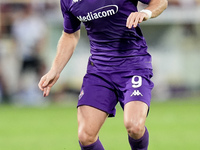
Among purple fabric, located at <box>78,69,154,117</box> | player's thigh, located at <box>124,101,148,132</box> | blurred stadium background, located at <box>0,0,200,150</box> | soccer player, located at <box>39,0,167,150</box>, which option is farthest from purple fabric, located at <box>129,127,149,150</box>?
blurred stadium background, located at <box>0,0,200,150</box>

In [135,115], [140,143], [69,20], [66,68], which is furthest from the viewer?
[66,68]

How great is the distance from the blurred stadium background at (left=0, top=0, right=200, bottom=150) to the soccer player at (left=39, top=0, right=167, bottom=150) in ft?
19.0

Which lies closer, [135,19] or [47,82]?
[135,19]

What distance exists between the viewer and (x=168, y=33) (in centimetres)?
1958

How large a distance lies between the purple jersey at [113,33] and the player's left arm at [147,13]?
0.38m

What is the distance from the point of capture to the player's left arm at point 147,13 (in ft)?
20.8

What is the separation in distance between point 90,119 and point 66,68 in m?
11.2

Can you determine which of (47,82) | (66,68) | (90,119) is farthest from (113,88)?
(66,68)

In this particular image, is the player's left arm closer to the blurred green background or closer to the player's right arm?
the player's right arm

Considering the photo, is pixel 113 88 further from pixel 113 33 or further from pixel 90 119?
pixel 113 33

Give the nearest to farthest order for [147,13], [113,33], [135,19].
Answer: [135,19] < [147,13] < [113,33]

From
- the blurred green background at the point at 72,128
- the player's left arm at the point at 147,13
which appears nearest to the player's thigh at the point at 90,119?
the player's left arm at the point at 147,13

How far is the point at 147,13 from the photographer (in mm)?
6633

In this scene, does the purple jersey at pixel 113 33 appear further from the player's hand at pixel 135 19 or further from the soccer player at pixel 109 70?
the player's hand at pixel 135 19
